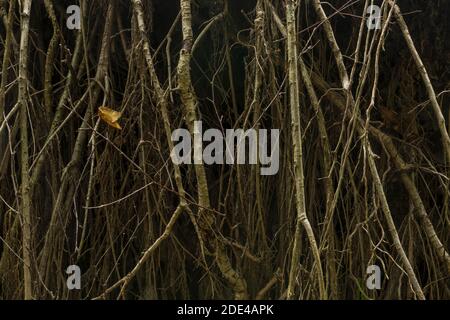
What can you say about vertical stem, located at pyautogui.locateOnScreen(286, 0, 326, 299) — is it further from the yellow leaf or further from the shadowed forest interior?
the yellow leaf

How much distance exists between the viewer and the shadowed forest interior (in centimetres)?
205

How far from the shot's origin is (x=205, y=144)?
2.19 metres

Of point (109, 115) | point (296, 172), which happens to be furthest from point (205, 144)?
point (296, 172)

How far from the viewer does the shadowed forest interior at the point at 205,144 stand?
6.74 feet

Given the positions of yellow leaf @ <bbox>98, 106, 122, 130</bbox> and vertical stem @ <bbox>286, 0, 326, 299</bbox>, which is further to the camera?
yellow leaf @ <bbox>98, 106, 122, 130</bbox>

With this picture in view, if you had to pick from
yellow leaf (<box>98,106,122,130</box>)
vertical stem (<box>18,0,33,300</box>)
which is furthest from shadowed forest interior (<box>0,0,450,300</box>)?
vertical stem (<box>18,0,33,300</box>)

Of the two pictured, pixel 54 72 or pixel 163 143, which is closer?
pixel 163 143

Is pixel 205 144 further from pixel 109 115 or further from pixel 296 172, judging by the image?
pixel 296 172

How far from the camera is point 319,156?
2.21m

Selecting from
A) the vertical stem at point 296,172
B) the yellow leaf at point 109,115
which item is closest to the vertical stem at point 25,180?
the yellow leaf at point 109,115
